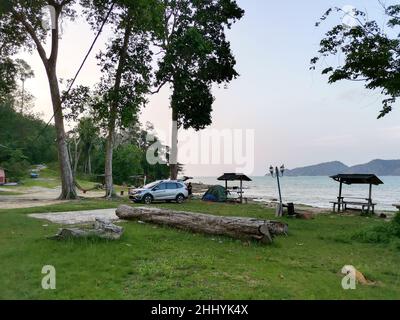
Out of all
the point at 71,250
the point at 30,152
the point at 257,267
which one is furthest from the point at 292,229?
the point at 30,152

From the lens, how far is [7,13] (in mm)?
23656

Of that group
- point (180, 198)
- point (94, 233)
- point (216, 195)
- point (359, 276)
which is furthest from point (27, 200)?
point (359, 276)

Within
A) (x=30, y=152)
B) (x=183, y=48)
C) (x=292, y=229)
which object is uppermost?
(x=183, y=48)

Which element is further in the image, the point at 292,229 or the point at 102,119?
the point at 102,119

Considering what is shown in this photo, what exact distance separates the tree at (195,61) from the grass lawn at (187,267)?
66.3ft

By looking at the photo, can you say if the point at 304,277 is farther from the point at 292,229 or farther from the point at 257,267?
the point at 292,229

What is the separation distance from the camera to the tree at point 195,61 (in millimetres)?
30219

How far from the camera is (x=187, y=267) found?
7.58m

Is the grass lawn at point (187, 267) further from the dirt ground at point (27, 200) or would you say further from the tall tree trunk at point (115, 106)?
the tall tree trunk at point (115, 106)

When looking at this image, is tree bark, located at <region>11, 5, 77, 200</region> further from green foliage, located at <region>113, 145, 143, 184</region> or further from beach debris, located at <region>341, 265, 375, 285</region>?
green foliage, located at <region>113, 145, 143, 184</region>

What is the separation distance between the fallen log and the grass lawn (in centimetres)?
30

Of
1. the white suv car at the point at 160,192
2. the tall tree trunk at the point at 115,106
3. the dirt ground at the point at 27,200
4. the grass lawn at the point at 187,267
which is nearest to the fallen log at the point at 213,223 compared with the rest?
the grass lawn at the point at 187,267

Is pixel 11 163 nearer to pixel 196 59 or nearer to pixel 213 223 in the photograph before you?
pixel 196 59
